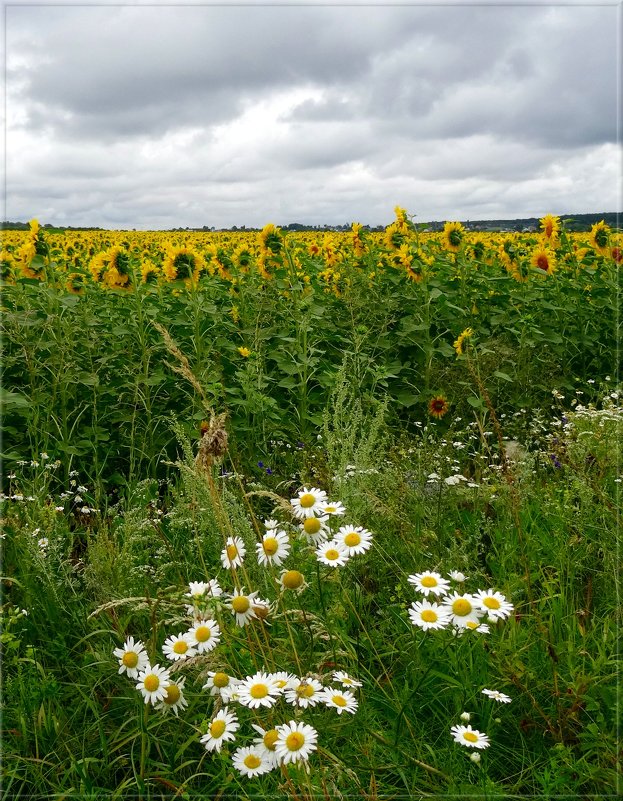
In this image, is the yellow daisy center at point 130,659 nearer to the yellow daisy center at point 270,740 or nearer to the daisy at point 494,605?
the yellow daisy center at point 270,740

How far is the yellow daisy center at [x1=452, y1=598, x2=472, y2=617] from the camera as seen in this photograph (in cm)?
163

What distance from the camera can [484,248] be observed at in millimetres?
6324

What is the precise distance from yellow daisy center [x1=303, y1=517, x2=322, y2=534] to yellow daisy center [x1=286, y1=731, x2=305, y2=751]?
44cm

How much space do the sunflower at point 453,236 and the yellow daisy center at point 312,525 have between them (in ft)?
14.5

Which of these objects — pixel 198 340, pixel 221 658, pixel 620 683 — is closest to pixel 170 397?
pixel 198 340

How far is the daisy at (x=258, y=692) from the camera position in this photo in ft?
4.64

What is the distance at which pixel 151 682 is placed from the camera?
5.23ft

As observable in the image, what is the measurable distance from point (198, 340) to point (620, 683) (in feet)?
9.73

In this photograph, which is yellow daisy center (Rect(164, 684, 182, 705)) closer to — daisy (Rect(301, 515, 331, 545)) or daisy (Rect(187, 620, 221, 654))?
daisy (Rect(187, 620, 221, 654))

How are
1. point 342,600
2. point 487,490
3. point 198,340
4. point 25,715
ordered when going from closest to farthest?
point 25,715 < point 342,600 < point 487,490 < point 198,340

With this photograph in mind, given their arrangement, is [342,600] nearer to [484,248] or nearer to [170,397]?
[170,397]

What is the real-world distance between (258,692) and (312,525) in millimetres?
372

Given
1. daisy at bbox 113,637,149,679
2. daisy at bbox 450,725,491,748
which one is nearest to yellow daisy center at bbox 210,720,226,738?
daisy at bbox 113,637,149,679

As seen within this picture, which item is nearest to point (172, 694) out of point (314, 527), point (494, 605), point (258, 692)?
point (258, 692)
